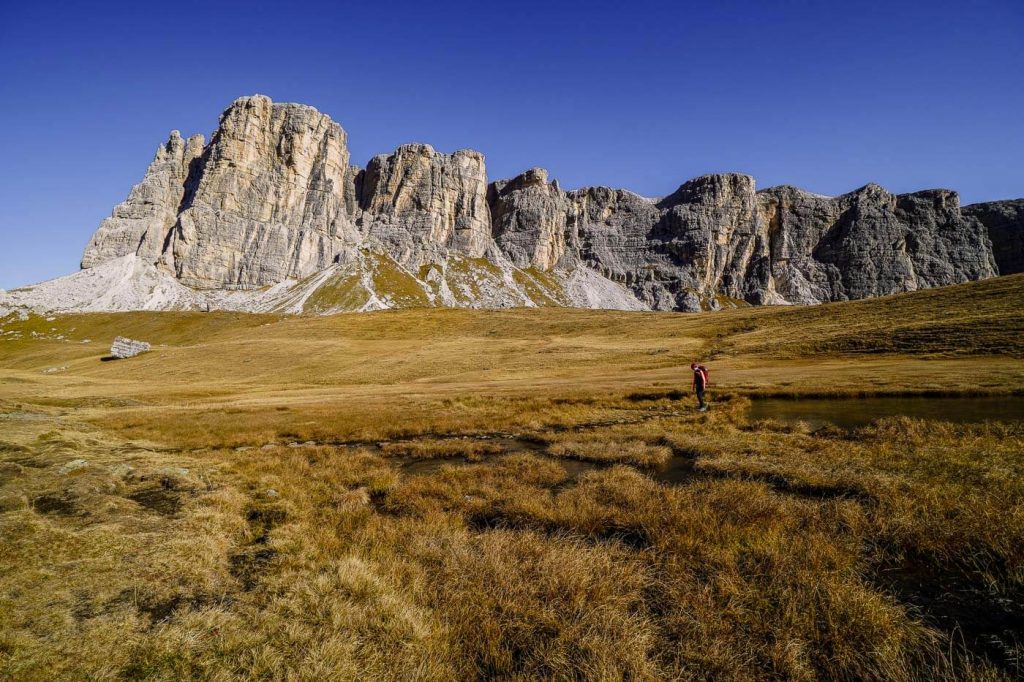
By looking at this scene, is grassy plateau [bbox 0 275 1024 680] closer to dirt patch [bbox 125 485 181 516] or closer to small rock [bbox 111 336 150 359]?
dirt patch [bbox 125 485 181 516]

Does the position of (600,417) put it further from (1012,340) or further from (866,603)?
(1012,340)

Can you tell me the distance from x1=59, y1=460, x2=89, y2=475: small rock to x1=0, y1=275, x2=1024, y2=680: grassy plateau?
0.36 m

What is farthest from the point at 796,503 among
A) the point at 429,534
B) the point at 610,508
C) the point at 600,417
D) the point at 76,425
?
the point at 76,425

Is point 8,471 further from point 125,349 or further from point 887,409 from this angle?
point 125,349

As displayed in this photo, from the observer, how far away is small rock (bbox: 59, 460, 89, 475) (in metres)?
12.7

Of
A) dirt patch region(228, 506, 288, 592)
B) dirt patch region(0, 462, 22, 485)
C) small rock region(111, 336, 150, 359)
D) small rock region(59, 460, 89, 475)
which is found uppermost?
small rock region(111, 336, 150, 359)

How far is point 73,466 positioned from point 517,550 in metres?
14.6

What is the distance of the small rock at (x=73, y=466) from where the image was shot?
41.7ft

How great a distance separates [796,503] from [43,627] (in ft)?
39.6

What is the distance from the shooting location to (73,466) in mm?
13133

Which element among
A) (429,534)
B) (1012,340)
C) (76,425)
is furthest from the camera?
(1012,340)

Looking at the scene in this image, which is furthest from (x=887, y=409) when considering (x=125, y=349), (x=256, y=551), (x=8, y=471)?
(x=125, y=349)

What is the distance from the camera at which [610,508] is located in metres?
9.15

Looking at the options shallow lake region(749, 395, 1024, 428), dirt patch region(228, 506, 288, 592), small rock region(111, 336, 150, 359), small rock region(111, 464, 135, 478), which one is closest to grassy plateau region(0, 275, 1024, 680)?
dirt patch region(228, 506, 288, 592)
